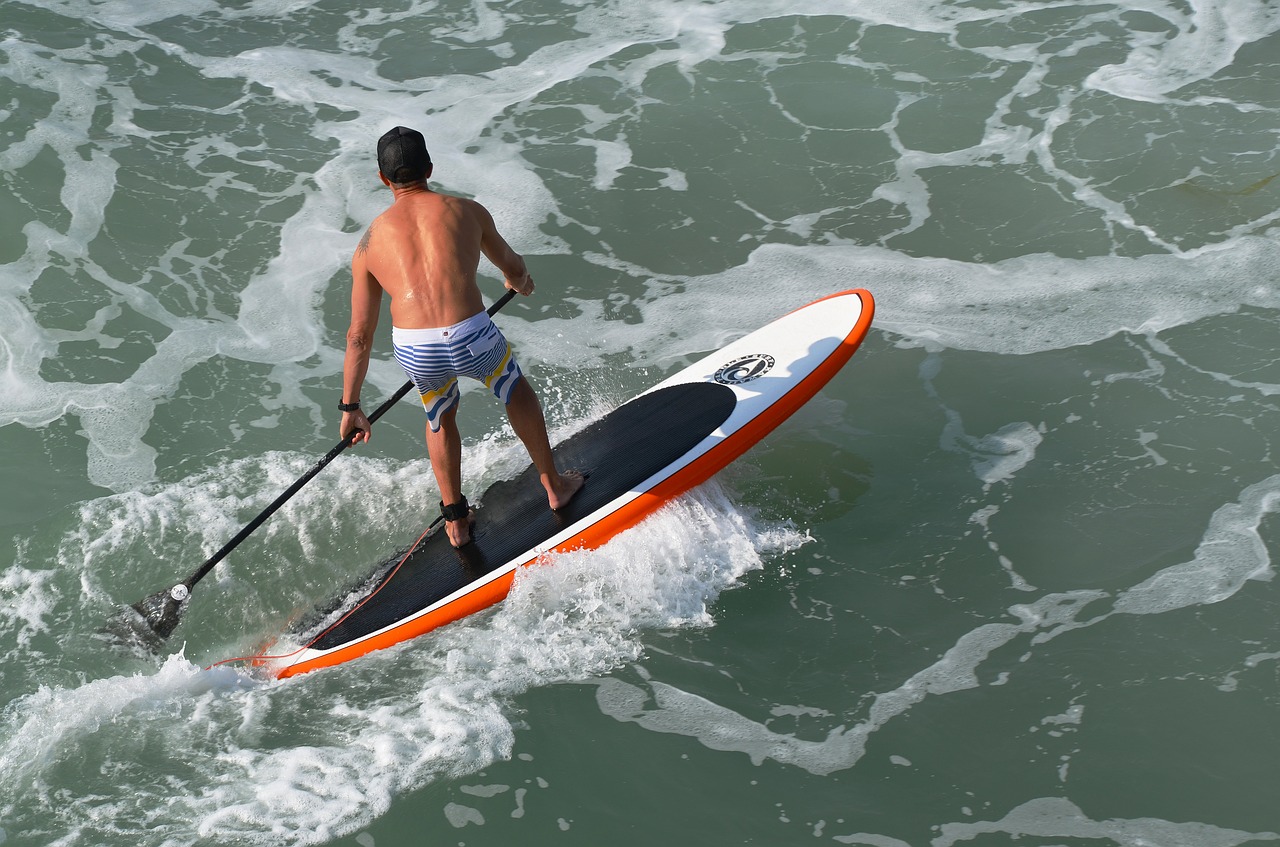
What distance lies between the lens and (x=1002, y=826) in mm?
3436

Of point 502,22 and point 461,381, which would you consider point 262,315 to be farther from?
point 502,22

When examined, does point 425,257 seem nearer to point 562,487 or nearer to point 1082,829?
point 562,487

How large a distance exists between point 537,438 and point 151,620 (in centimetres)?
182

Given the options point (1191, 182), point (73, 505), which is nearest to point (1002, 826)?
point (73, 505)

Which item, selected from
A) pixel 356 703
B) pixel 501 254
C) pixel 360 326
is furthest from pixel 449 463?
pixel 356 703

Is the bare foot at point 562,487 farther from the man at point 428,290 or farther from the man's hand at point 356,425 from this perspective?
the man's hand at point 356,425

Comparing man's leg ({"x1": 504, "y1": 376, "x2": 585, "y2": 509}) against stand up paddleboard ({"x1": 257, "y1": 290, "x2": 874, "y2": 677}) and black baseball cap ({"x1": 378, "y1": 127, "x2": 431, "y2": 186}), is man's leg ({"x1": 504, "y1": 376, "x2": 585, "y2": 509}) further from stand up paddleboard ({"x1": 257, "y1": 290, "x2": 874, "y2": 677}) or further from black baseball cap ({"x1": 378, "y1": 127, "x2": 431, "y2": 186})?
black baseball cap ({"x1": 378, "y1": 127, "x2": 431, "y2": 186})

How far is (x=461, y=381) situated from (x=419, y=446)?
2.38 ft

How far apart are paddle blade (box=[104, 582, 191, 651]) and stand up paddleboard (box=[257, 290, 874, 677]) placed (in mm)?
454

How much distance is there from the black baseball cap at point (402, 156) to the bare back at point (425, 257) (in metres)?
0.06

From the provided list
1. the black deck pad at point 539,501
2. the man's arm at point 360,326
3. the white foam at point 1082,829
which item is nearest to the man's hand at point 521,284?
the man's arm at point 360,326

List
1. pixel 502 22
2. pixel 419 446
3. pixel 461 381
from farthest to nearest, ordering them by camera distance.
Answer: pixel 502 22, pixel 461 381, pixel 419 446

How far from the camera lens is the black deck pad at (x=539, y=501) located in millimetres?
4676

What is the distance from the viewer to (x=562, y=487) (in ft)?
16.0
